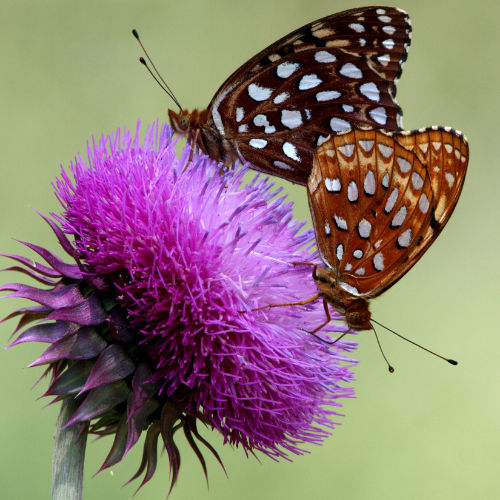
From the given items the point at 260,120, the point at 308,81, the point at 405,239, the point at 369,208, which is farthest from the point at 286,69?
the point at 405,239

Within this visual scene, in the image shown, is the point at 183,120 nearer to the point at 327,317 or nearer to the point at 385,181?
the point at 385,181

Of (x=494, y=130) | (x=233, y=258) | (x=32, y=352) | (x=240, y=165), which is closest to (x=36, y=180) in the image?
(x=32, y=352)

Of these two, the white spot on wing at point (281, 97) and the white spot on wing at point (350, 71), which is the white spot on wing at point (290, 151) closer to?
the white spot on wing at point (281, 97)

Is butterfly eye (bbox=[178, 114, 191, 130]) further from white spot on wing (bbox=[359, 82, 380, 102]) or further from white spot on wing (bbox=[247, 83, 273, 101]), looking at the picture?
white spot on wing (bbox=[359, 82, 380, 102])

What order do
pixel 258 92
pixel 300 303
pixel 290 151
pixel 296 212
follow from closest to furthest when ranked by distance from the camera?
1. pixel 300 303
2. pixel 258 92
3. pixel 290 151
4. pixel 296 212

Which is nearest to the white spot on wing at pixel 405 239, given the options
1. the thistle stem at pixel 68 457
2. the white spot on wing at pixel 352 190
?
the white spot on wing at pixel 352 190

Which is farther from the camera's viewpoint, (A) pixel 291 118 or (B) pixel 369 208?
(A) pixel 291 118
